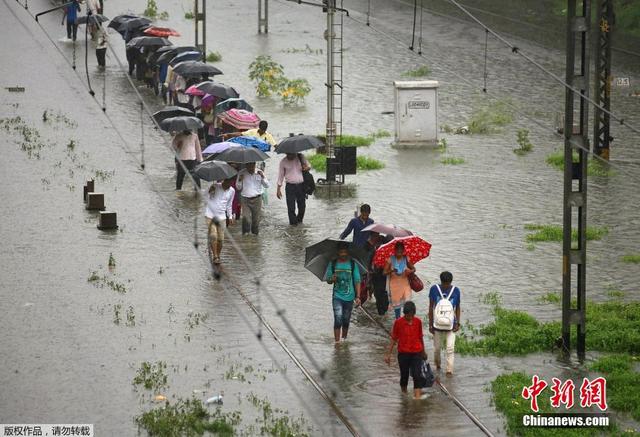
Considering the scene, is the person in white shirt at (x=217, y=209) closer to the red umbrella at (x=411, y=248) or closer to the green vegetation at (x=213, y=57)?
Answer: the red umbrella at (x=411, y=248)

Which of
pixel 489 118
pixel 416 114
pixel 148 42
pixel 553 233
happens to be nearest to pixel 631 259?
pixel 553 233

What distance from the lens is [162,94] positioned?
115 ft

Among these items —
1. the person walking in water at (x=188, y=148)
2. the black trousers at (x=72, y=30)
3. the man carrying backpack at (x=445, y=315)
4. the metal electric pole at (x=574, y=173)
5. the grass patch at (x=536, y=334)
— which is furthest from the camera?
the black trousers at (x=72, y=30)

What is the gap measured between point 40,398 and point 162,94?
20.3 m

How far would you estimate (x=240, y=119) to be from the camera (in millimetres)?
27266

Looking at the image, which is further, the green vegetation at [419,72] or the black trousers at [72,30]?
the black trousers at [72,30]

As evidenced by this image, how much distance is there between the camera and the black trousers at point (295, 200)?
941 inches

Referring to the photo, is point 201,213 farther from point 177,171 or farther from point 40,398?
point 40,398

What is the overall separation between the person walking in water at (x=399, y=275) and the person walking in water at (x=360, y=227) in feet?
4.56

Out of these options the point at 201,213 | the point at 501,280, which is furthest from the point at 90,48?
the point at 501,280

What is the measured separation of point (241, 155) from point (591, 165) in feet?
30.5

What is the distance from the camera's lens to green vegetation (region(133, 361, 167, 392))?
15750mm

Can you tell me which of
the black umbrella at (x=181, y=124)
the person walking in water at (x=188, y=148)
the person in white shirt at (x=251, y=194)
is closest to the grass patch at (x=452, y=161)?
the person walking in water at (x=188, y=148)

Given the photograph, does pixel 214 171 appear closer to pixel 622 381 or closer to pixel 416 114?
pixel 622 381
